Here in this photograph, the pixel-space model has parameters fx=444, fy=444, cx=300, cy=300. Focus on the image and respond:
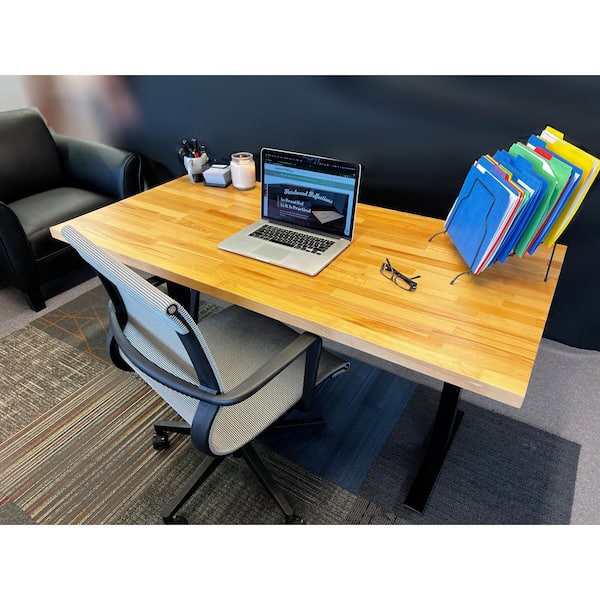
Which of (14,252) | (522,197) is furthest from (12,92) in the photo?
(522,197)

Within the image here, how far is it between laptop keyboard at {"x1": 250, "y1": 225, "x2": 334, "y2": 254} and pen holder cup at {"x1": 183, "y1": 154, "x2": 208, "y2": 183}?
2.18 ft

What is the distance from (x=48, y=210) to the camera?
2613 millimetres

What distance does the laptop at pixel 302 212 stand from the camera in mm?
1576

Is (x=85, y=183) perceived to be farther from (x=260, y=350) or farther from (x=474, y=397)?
(x=474, y=397)

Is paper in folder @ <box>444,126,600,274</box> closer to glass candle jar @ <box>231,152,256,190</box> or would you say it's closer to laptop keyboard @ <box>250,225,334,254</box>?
laptop keyboard @ <box>250,225,334,254</box>

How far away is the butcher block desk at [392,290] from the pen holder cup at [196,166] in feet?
0.98

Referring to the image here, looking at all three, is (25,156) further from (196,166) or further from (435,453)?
(435,453)

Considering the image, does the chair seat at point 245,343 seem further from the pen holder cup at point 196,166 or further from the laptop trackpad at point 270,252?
the pen holder cup at point 196,166

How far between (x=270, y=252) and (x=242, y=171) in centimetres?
68

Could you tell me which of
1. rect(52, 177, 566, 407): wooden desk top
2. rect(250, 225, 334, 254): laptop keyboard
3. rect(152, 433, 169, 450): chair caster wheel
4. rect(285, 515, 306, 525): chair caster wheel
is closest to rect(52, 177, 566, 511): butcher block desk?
rect(52, 177, 566, 407): wooden desk top

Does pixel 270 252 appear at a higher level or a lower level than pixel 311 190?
lower

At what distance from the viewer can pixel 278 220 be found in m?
1.79

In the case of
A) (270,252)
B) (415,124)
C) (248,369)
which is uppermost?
(415,124)

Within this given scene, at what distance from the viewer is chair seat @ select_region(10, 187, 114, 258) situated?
2457 millimetres
